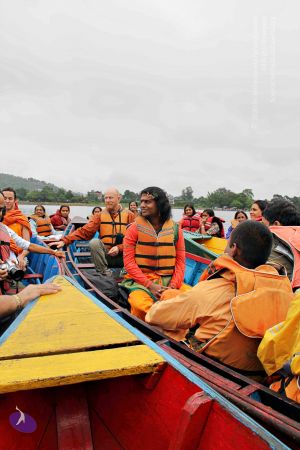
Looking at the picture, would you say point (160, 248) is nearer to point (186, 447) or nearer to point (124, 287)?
point (124, 287)

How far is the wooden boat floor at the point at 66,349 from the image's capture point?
1.28 meters

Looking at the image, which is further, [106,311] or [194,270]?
[194,270]

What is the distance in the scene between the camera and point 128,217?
494cm

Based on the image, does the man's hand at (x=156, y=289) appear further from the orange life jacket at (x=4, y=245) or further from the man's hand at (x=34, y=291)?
the orange life jacket at (x=4, y=245)

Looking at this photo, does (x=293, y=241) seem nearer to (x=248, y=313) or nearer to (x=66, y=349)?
(x=248, y=313)

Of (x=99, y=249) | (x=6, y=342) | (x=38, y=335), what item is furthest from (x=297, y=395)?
(x=99, y=249)

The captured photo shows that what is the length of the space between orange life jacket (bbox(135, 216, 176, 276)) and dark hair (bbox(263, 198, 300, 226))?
1.17 metres

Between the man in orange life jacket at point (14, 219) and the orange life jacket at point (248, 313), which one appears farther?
the man in orange life jacket at point (14, 219)

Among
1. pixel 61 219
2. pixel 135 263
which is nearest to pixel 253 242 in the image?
pixel 135 263

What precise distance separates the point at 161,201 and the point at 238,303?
1.87 m

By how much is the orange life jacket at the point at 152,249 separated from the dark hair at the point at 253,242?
1533mm

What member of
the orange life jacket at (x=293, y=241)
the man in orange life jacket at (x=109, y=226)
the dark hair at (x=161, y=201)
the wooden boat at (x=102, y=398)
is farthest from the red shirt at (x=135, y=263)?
the wooden boat at (x=102, y=398)

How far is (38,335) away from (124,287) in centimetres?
160

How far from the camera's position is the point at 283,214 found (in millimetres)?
3410
